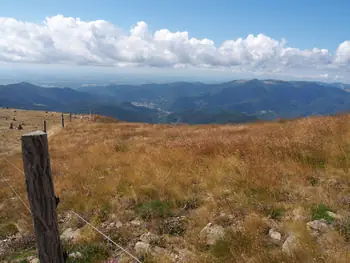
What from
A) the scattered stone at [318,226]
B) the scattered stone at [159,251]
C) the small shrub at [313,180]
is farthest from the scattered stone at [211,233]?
the small shrub at [313,180]

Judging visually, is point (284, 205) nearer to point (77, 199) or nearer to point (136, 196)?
point (136, 196)

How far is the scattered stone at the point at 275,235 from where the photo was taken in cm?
429

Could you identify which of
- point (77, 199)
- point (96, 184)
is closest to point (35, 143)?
point (77, 199)

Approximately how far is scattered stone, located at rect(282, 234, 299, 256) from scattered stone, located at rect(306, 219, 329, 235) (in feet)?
1.83

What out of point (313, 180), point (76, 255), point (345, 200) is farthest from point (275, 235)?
point (76, 255)

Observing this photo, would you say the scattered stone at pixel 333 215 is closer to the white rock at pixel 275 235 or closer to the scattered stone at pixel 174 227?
the white rock at pixel 275 235

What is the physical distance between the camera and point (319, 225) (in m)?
4.46

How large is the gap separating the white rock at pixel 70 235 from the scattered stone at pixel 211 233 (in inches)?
106

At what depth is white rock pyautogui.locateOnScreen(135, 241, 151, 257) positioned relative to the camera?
4.50 metres

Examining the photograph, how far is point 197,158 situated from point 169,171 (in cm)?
152

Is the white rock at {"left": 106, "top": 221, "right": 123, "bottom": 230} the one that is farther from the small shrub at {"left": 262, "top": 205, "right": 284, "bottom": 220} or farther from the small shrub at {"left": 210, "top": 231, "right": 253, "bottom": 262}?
the small shrub at {"left": 262, "top": 205, "right": 284, "bottom": 220}

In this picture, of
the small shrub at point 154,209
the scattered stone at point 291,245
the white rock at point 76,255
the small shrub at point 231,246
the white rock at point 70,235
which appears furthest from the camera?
the small shrub at point 154,209

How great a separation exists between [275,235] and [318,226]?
0.79m

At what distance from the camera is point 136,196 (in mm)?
6848
